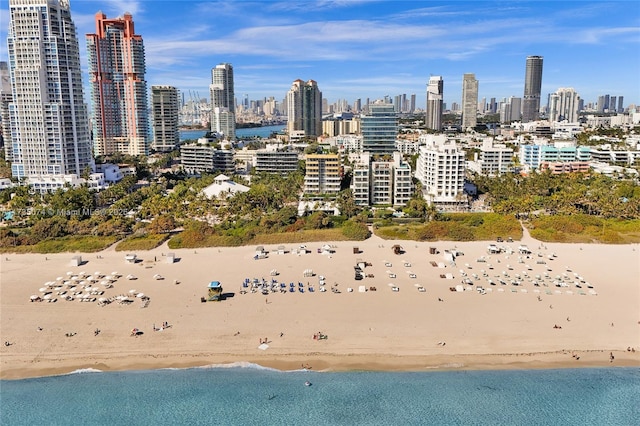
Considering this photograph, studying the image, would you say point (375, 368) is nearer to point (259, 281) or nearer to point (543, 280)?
point (259, 281)

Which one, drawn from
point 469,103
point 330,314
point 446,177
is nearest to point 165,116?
point 446,177

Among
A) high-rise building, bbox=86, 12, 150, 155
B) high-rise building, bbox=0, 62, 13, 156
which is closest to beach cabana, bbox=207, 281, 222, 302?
high-rise building, bbox=0, 62, 13, 156

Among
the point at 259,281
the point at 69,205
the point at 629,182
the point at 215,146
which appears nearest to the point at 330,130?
the point at 215,146

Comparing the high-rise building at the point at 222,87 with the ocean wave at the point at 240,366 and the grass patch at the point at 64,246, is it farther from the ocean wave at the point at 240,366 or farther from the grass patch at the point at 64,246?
the ocean wave at the point at 240,366

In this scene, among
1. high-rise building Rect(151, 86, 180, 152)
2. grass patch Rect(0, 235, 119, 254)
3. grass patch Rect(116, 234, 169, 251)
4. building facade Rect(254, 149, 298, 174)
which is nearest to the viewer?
grass patch Rect(0, 235, 119, 254)


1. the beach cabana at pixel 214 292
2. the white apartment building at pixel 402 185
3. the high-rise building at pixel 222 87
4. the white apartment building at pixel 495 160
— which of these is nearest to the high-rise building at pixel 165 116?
the high-rise building at pixel 222 87

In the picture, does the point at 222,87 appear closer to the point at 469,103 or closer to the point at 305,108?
the point at 305,108

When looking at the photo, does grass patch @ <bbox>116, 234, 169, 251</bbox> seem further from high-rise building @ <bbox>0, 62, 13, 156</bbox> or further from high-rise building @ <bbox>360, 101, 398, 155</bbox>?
high-rise building @ <bbox>0, 62, 13, 156</bbox>
